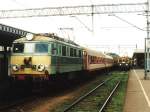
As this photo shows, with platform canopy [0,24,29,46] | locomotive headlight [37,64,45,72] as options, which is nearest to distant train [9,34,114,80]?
locomotive headlight [37,64,45,72]

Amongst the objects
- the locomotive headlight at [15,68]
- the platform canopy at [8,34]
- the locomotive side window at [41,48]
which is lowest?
the locomotive headlight at [15,68]

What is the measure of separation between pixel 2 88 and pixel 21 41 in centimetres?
303

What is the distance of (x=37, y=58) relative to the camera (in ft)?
58.4

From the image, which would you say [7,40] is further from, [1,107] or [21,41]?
[1,107]

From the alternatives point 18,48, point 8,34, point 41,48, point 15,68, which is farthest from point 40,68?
point 8,34

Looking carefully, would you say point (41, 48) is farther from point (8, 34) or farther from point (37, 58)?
point (8, 34)

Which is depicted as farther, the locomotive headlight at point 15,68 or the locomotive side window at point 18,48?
the locomotive side window at point 18,48

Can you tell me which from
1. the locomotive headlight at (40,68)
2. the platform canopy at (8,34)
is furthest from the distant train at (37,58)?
the platform canopy at (8,34)

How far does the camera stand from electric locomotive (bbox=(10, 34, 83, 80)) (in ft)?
57.5

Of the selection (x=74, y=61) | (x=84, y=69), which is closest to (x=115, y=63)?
(x=84, y=69)

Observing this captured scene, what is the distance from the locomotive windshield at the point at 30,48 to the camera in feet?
59.6

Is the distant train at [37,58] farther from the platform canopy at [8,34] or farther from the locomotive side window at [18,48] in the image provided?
the platform canopy at [8,34]

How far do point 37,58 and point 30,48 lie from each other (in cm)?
86

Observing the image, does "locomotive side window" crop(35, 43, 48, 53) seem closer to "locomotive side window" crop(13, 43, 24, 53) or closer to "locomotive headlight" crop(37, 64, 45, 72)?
"locomotive side window" crop(13, 43, 24, 53)
